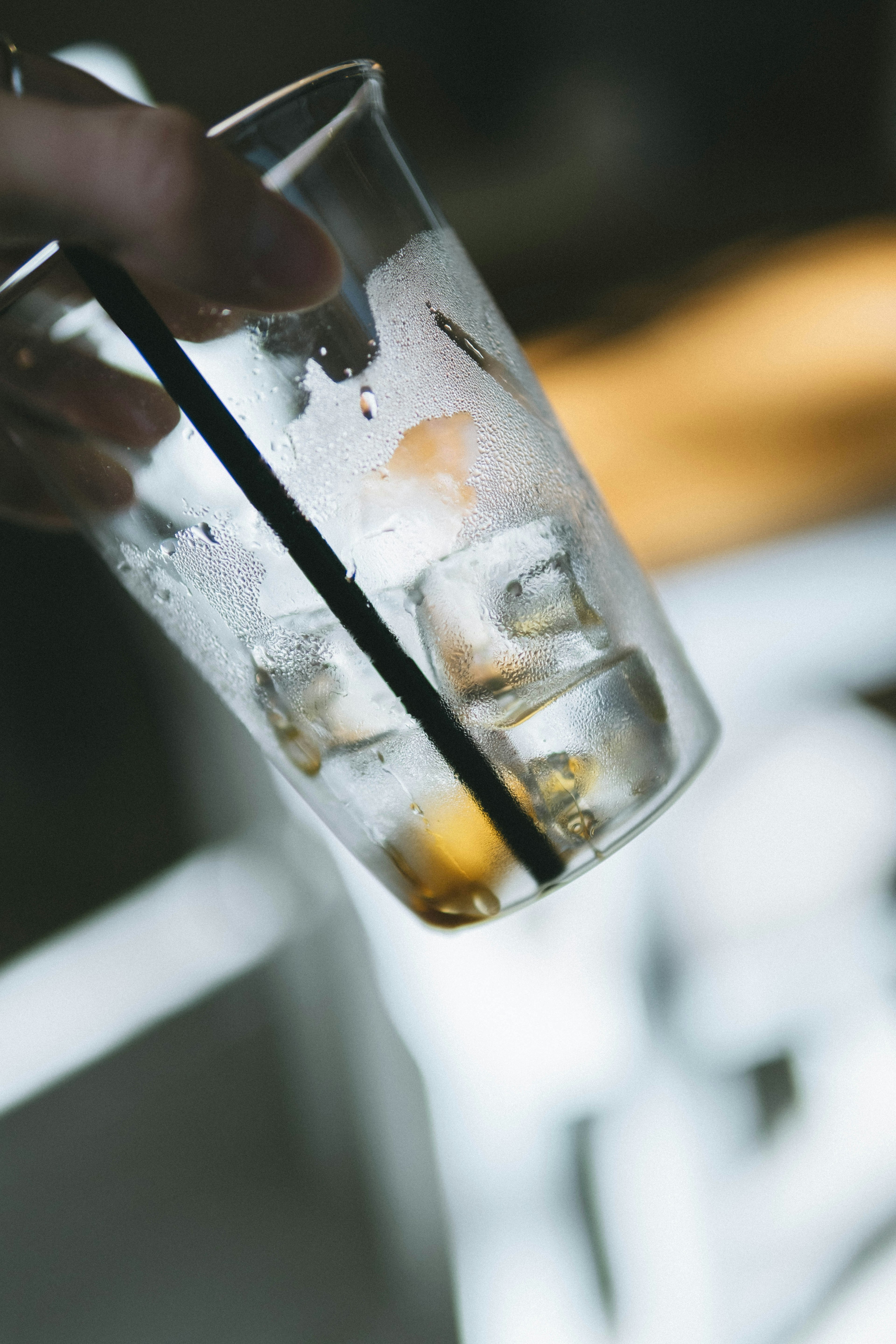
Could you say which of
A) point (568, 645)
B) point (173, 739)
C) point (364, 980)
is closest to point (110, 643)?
point (173, 739)

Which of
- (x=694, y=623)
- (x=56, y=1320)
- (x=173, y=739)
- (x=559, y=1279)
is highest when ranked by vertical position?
(x=173, y=739)

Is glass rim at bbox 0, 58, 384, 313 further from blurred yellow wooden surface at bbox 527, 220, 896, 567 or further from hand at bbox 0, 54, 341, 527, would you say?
blurred yellow wooden surface at bbox 527, 220, 896, 567

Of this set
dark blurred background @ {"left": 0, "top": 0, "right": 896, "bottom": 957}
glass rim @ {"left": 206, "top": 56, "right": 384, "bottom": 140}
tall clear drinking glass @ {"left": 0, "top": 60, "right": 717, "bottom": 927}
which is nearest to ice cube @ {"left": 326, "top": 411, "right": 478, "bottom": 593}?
tall clear drinking glass @ {"left": 0, "top": 60, "right": 717, "bottom": 927}

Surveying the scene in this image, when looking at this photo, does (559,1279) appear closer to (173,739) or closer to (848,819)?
(848,819)

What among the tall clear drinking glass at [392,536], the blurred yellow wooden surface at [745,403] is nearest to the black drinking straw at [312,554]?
the tall clear drinking glass at [392,536]

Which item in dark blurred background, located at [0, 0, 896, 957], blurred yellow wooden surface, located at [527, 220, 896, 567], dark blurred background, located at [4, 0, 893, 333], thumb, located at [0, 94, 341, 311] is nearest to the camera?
thumb, located at [0, 94, 341, 311]

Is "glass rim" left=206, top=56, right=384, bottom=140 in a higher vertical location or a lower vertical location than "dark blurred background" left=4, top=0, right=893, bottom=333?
higher

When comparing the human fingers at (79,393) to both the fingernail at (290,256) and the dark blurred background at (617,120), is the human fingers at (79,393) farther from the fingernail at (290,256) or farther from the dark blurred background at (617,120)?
→ the dark blurred background at (617,120)
